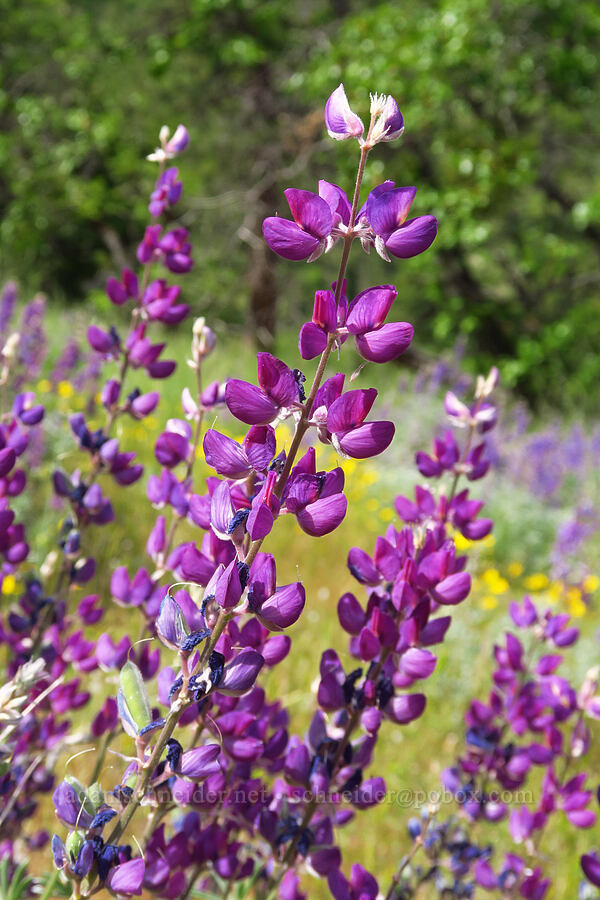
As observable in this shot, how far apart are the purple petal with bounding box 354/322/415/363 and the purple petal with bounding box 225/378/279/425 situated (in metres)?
0.09

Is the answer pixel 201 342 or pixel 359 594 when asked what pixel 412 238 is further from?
pixel 359 594

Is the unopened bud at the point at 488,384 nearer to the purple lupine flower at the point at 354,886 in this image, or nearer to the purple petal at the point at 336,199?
the purple petal at the point at 336,199

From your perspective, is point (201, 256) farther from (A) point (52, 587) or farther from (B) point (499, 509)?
(A) point (52, 587)

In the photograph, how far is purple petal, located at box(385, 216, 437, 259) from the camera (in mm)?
678

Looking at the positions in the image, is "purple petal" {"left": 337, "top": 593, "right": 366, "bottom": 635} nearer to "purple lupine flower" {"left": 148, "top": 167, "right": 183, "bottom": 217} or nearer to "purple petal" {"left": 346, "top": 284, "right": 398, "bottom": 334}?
"purple petal" {"left": 346, "top": 284, "right": 398, "bottom": 334}

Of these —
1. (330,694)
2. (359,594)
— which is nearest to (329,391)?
(330,694)

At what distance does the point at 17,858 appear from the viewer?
140 cm

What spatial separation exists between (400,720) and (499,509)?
4270 millimetres

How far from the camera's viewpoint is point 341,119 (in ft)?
2.31

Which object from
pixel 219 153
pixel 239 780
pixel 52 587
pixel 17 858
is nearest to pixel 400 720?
→ pixel 239 780

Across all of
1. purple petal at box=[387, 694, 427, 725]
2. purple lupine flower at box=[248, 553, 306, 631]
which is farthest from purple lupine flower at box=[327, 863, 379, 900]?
purple lupine flower at box=[248, 553, 306, 631]

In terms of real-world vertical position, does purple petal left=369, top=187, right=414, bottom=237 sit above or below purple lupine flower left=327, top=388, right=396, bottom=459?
above

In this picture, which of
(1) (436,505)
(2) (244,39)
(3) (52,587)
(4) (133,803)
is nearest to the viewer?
(4) (133,803)

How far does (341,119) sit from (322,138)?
9.55 metres
